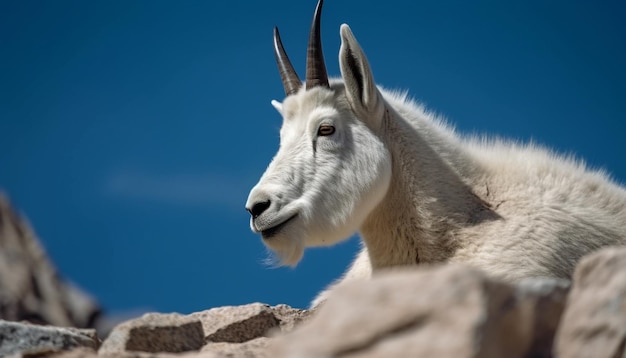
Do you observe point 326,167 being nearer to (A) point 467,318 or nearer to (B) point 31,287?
(B) point 31,287

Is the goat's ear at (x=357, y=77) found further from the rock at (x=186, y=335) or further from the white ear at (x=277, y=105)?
the rock at (x=186, y=335)

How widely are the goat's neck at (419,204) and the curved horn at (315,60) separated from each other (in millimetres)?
658

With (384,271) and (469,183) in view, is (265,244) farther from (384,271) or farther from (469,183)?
(469,183)

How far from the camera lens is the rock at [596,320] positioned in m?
2.92

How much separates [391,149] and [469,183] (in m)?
0.70

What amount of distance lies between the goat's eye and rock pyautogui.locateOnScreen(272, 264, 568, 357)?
4.53 meters

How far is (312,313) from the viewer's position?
6.57 m

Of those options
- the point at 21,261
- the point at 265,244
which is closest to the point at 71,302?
the point at 21,261

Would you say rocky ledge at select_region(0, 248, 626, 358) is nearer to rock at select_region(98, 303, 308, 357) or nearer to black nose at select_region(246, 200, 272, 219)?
rock at select_region(98, 303, 308, 357)

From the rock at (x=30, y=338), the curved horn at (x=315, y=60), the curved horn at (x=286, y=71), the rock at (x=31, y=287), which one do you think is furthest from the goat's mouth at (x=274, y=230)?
the rock at (x=31, y=287)

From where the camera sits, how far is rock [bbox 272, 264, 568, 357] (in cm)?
248

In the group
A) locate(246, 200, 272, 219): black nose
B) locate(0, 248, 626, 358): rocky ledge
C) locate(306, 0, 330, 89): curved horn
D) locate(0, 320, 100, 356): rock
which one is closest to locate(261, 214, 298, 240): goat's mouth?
locate(246, 200, 272, 219): black nose

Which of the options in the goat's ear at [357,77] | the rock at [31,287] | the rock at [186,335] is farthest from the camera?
the rock at [31,287]

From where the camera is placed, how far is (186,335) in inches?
181
